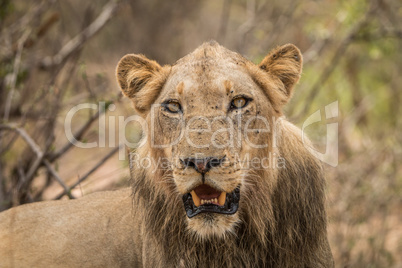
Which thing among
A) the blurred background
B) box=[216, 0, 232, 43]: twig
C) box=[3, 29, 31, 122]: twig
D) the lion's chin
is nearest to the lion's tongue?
the lion's chin

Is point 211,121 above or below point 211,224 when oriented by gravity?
above

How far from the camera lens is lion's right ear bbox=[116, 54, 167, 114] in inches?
178

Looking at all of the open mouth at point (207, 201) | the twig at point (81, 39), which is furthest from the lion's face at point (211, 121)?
the twig at point (81, 39)

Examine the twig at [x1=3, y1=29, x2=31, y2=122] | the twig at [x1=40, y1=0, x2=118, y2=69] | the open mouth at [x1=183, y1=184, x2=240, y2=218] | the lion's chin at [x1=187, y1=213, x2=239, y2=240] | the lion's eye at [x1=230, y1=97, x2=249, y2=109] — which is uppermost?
the twig at [x1=40, y1=0, x2=118, y2=69]

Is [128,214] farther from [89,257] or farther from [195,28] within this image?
[195,28]

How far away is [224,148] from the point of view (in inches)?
149

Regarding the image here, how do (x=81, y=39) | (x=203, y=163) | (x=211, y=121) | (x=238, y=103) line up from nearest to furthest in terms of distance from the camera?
(x=203, y=163) < (x=211, y=121) < (x=238, y=103) < (x=81, y=39)

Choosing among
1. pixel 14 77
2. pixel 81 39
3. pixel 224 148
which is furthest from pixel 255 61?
pixel 224 148

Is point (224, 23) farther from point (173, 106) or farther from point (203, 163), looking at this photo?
point (203, 163)

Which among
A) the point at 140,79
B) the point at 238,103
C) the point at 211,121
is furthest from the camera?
the point at 140,79

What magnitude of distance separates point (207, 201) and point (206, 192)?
0.06m

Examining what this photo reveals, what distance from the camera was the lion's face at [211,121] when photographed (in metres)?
3.72

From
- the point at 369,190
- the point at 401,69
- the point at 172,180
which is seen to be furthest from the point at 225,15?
the point at 172,180

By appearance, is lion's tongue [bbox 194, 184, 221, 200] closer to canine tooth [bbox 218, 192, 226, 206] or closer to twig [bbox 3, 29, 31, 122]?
canine tooth [bbox 218, 192, 226, 206]
